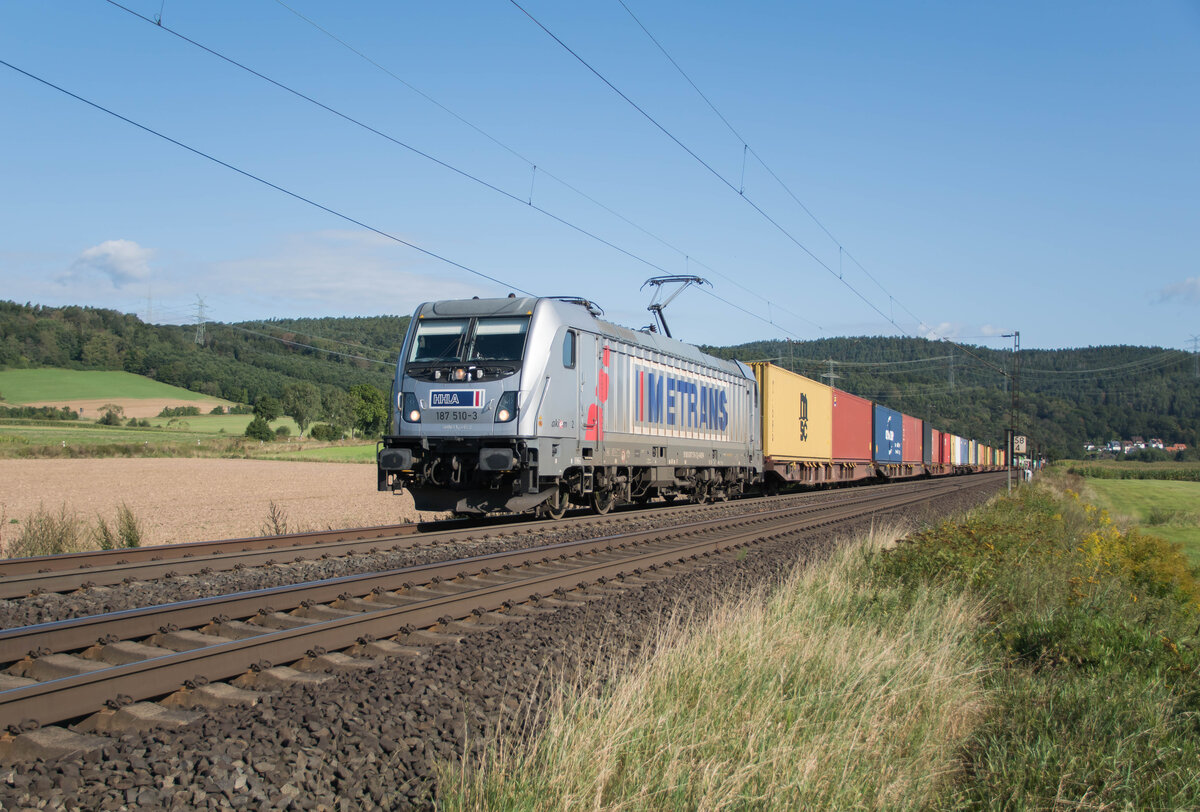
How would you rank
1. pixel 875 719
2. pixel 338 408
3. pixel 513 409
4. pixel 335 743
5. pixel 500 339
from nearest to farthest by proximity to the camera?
pixel 335 743
pixel 875 719
pixel 513 409
pixel 500 339
pixel 338 408

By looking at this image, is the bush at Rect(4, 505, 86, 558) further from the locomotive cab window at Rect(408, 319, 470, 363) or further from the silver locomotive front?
the locomotive cab window at Rect(408, 319, 470, 363)

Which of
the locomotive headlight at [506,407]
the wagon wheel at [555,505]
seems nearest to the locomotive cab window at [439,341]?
the locomotive headlight at [506,407]

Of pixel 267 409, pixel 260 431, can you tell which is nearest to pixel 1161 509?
pixel 260 431

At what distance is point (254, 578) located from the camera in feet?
28.7

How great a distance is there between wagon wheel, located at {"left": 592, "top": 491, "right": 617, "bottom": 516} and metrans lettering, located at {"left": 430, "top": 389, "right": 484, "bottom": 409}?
4375 mm

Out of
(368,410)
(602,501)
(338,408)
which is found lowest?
(602,501)

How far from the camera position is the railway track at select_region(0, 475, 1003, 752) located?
4391mm

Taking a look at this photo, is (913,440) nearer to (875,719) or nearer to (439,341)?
(439,341)

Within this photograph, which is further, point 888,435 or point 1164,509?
point 1164,509

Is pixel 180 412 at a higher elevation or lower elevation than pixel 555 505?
higher

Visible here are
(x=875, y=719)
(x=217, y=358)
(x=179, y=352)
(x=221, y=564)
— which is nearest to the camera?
(x=875, y=719)

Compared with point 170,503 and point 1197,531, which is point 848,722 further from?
point 1197,531

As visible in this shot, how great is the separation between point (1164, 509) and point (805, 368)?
78.5 m

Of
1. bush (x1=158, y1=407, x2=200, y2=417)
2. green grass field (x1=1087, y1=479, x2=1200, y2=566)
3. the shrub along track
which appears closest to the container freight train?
the shrub along track
